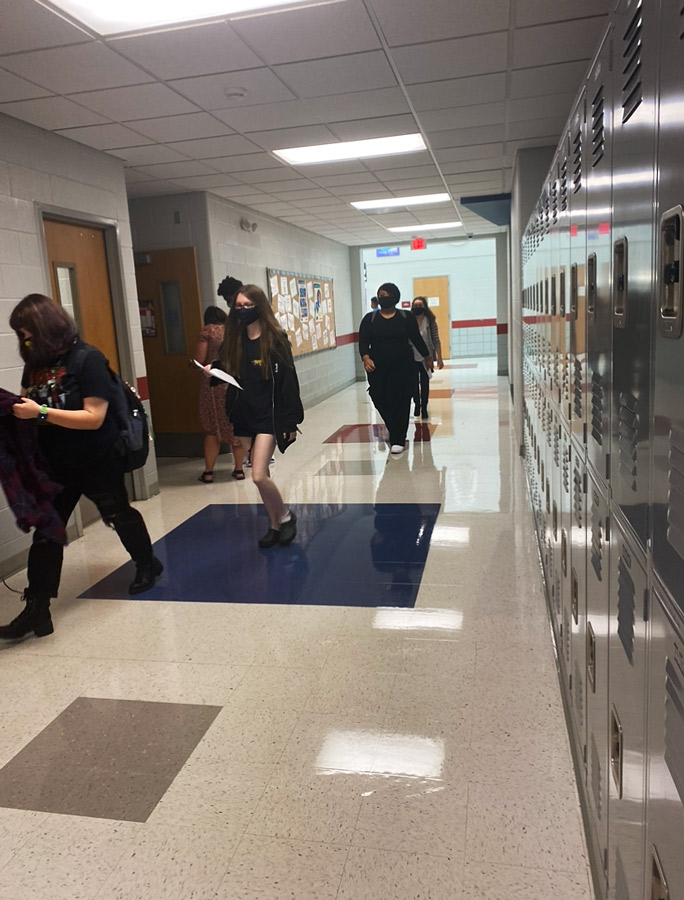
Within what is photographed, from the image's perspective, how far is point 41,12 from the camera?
2740mm

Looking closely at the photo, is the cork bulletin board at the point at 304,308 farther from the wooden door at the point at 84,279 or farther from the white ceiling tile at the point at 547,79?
the white ceiling tile at the point at 547,79

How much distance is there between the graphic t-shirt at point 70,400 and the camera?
2789mm

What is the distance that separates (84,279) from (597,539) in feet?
14.0

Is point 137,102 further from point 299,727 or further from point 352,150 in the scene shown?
point 299,727

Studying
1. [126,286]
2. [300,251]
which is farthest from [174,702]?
[300,251]

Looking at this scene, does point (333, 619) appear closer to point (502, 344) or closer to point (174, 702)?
point (174, 702)

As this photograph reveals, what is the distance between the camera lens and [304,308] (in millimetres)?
9742

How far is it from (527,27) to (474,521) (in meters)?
2.55

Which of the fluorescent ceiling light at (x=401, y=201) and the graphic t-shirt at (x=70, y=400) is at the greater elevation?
the fluorescent ceiling light at (x=401, y=201)

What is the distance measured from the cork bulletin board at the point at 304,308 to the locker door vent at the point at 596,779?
23.3ft

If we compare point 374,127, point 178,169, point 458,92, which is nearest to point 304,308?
point 178,169

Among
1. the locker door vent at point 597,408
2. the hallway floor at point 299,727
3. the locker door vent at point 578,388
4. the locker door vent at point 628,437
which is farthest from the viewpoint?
the hallway floor at point 299,727

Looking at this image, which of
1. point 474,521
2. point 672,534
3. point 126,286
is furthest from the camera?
point 126,286

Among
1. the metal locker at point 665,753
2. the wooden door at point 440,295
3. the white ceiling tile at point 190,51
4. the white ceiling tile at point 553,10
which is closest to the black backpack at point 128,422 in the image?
the white ceiling tile at point 190,51
